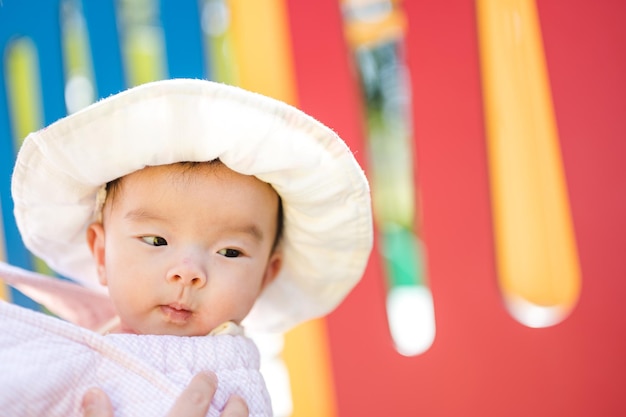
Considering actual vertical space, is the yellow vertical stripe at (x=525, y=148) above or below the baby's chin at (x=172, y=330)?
above

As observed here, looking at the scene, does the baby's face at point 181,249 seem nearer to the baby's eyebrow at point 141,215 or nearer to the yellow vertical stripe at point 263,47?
the baby's eyebrow at point 141,215

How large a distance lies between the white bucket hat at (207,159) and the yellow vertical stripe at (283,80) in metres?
0.86

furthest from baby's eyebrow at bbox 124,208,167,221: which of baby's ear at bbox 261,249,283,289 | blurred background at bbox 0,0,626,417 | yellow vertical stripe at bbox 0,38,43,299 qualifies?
yellow vertical stripe at bbox 0,38,43,299

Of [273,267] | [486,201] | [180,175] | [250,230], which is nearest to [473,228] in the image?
[486,201]

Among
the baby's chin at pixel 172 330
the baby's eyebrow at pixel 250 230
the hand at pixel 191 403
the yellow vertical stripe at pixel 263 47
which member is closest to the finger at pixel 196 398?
the hand at pixel 191 403

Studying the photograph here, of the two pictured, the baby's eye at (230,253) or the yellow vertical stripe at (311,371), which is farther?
the yellow vertical stripe at (311,371)

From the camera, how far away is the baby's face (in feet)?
3.85

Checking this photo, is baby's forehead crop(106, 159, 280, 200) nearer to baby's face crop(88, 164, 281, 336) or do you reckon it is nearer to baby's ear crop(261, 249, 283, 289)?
baby's face crop(88, 164, 281, 336)

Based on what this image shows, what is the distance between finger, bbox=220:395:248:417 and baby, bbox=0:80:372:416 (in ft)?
0.07

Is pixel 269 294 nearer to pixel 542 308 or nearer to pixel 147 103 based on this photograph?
pixel 147 103

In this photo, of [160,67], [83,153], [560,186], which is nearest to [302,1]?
[160,67]

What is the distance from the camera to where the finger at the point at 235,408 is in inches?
40.6

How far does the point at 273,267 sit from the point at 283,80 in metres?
0.99

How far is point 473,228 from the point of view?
2.07 m
